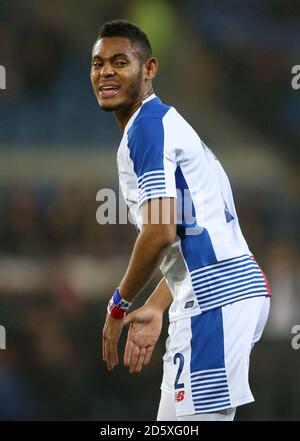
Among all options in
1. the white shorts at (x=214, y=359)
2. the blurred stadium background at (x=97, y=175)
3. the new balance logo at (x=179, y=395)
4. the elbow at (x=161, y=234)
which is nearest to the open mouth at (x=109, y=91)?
the elbow at (x=161, y=234)

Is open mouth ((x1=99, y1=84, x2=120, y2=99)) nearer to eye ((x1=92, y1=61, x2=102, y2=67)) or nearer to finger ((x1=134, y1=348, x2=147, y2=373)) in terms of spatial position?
eye ((x1=92, y1=61, x2=102, y2=67))

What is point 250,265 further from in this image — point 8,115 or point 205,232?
point 8,115

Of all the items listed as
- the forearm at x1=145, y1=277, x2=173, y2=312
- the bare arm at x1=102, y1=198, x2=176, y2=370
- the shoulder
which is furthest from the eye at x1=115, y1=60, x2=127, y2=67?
the forearm at x1=145, y1=277, x2=173, y2=312

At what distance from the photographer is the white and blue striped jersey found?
3141 millimetres

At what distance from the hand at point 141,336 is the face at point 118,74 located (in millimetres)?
820

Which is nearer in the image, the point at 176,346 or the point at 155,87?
the point at 176,346

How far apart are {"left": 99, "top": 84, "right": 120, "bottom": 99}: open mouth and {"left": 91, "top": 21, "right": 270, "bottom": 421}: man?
0.40 feet

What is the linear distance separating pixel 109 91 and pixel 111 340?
956mm

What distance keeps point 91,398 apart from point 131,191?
3.16m

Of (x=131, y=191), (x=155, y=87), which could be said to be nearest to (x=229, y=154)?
(x=155, y=87)

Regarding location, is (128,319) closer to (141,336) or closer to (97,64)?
(141,336)

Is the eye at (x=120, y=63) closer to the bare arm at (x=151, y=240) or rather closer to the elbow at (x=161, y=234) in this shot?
the bare arm at (x=151, y=240)

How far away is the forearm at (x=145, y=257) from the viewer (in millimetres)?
3039

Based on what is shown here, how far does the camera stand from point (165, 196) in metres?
3.05
